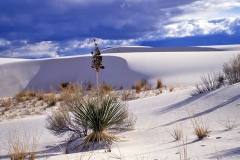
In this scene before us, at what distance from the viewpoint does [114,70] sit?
1355 inches

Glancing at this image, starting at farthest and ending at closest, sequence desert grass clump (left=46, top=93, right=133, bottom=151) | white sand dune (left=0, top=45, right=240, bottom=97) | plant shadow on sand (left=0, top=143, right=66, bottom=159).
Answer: white sand dune (left=0, top=45, right=240, bottom=97), desert grass clump (left=46, top=93, right=133, bottom=151), plant shadow on sand (left=0, top=143, right=66, bottom=159)

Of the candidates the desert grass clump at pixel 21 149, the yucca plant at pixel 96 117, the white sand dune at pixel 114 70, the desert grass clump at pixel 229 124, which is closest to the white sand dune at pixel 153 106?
the white sand dune at pixel 114 70

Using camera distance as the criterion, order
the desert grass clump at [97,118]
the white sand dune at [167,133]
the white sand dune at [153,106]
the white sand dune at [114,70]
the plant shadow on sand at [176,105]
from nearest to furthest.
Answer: the white sand dune at [167,133] → the white sand dune at [153,106] → the desert grass clump at [97,118] → the plant shadow on sand at [176,105] → the white sand dune at [114,70]

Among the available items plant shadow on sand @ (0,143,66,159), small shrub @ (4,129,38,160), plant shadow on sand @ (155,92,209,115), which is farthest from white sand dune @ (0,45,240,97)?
small shrub @ (4,129,38,160)

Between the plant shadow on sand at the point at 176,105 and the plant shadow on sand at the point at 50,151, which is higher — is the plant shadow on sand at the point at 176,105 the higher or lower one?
the higher one

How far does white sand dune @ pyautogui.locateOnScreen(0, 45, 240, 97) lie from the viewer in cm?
3158

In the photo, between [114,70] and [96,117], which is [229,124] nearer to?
[96,117]

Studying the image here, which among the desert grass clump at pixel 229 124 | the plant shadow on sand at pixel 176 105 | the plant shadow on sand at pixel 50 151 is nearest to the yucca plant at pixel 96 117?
the plant shadow on sand at pixel 50 151

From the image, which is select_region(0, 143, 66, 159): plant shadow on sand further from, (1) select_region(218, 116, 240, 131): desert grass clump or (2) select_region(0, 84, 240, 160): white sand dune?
(1) select_region(218, 116, 240, 131): desert grass clump

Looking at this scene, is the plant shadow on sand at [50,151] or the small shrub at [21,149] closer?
the small shrub at [21,149]

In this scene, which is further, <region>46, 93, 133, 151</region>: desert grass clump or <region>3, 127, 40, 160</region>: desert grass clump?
<region>46, 93, 133, 151</region>: desert grass clump

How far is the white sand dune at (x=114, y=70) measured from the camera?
31.6 metres

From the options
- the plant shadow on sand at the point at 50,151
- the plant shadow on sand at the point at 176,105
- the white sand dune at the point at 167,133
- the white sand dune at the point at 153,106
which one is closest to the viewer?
the white sand dune at the point at 167,133

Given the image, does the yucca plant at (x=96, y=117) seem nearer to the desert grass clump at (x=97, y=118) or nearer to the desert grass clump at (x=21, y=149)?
the desert grass clump at (x=97, y=118)
